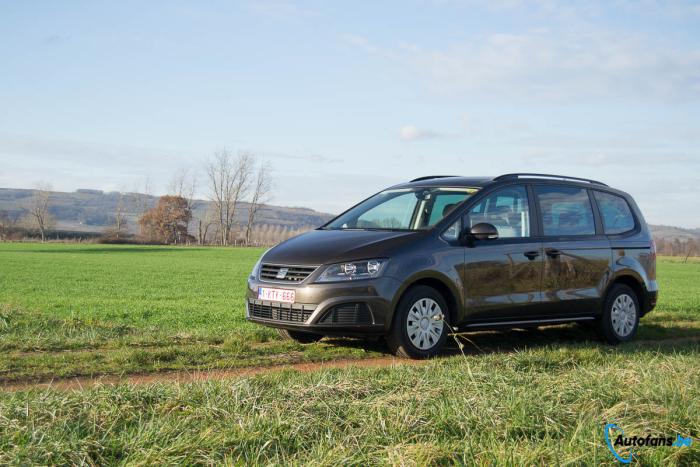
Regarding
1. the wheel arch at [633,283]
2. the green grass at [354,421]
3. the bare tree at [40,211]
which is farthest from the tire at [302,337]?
the bare tree at [40,211]

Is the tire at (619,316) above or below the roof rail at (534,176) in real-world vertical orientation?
below

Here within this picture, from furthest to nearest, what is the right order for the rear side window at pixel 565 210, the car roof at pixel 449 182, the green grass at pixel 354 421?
the rear side window at pixel 565 210
the car roof at pixel 449 182
the green grass at pixel 354 421

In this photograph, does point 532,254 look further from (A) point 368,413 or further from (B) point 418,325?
(A) point 368,413

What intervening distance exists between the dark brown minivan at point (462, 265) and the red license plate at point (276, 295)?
1 centimetres

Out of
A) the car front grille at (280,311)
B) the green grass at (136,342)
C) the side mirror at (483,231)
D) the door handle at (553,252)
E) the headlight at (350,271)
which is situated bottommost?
the green grass at (136,342)

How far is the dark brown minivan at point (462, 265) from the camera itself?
799cm

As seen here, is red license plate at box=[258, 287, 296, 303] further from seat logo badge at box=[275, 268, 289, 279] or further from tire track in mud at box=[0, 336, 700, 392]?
tire track in mud at box=[0, 336, 700, 392]

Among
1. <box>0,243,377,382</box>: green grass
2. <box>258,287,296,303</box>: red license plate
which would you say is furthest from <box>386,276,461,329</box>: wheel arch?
<box>258,287,296,303</box>: red license plate

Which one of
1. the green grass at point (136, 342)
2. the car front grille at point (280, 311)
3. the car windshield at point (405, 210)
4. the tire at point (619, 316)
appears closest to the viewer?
the green grass at point (136, 342)

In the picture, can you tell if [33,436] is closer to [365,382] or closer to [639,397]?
[365,382]

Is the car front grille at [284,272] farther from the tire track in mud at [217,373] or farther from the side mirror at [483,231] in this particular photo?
the side mirror at [483,231]

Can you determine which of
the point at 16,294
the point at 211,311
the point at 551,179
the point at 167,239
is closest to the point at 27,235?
the point at 167,239

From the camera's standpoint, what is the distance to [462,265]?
28.3ft

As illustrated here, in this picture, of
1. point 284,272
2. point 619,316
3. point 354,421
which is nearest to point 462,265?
point 284,272
